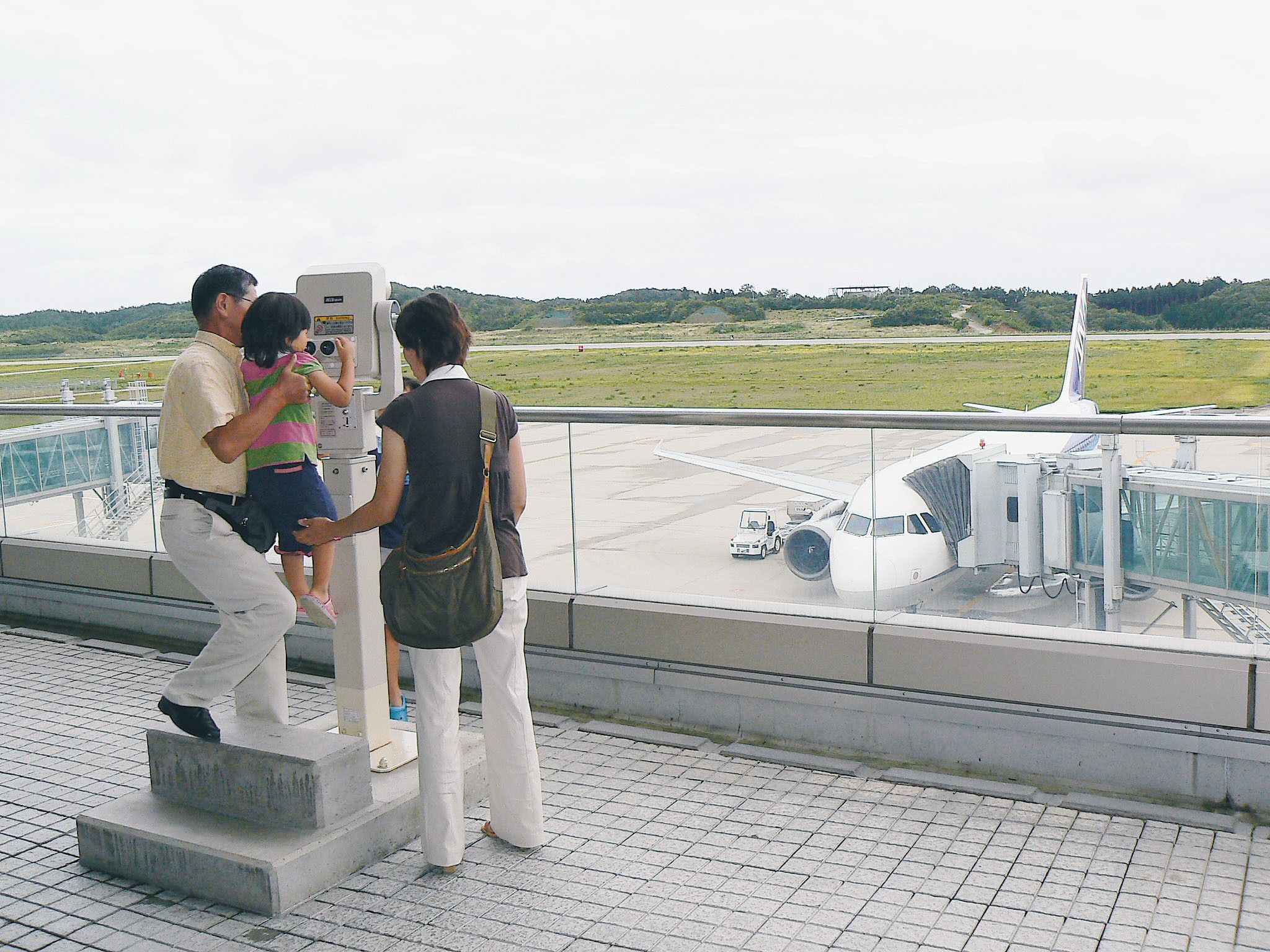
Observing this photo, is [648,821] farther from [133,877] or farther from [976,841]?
[133,877]

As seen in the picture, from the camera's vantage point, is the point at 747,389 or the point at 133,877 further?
the point at 747,389

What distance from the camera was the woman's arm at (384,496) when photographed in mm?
3439

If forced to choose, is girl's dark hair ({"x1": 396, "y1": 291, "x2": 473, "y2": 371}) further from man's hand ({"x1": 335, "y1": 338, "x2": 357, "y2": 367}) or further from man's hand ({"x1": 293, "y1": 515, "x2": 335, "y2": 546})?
man's hand ({"x1": 293, "y1": 515, "x2": 335, "y2": 546})

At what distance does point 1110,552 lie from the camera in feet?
13.9

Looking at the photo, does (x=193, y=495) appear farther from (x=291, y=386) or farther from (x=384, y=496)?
(x=384, y=496)

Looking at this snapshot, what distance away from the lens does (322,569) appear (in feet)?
14.4

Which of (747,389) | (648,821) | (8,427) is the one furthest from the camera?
(747,389)

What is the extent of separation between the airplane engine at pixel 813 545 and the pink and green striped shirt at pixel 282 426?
197 centimetres

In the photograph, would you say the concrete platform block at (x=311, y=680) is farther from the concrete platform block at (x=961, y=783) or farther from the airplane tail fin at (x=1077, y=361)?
the airplane tail fin at (x=1077, y=361)

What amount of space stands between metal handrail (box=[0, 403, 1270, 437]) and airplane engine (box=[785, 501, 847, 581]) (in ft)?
1.30

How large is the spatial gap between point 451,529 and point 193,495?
3.03 feet

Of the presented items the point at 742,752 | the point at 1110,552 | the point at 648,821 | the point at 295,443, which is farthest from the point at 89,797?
the point at 1110,552

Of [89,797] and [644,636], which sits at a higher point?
[644,636]

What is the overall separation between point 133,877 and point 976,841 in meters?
2.77
